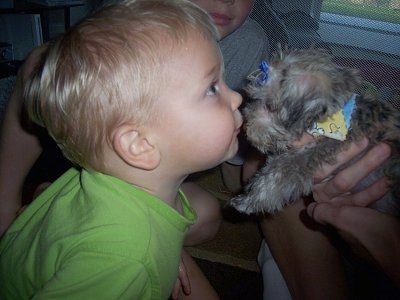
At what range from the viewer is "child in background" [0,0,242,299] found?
87 centimetres

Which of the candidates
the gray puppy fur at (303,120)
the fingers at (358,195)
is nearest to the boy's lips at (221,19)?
the gray puppy fur at (303,120)

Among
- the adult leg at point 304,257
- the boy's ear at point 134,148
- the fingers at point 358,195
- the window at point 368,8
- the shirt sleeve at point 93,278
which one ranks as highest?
the window at point 368,8

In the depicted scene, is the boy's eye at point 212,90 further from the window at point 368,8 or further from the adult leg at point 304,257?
the adult leg at point 304,257

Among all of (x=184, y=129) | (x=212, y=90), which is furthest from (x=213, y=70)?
(x=184, y=129)

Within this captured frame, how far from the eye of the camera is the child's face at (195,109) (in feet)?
3.01

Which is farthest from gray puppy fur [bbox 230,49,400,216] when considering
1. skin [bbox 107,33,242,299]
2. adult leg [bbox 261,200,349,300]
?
skin [bbox 107,33,242,299]

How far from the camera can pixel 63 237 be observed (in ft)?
3.03

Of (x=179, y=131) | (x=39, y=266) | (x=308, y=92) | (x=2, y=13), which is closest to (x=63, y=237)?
(x=39, y=266)

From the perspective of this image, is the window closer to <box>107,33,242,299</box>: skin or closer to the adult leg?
<box>107,33,242,299</box>: skin

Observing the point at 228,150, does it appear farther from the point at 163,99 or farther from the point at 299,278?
the point at 299,278

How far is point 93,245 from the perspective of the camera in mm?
866

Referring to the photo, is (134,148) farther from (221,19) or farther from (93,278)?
(221,19)

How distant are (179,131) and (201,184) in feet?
4.26

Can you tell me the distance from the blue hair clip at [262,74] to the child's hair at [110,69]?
506 millimetres
